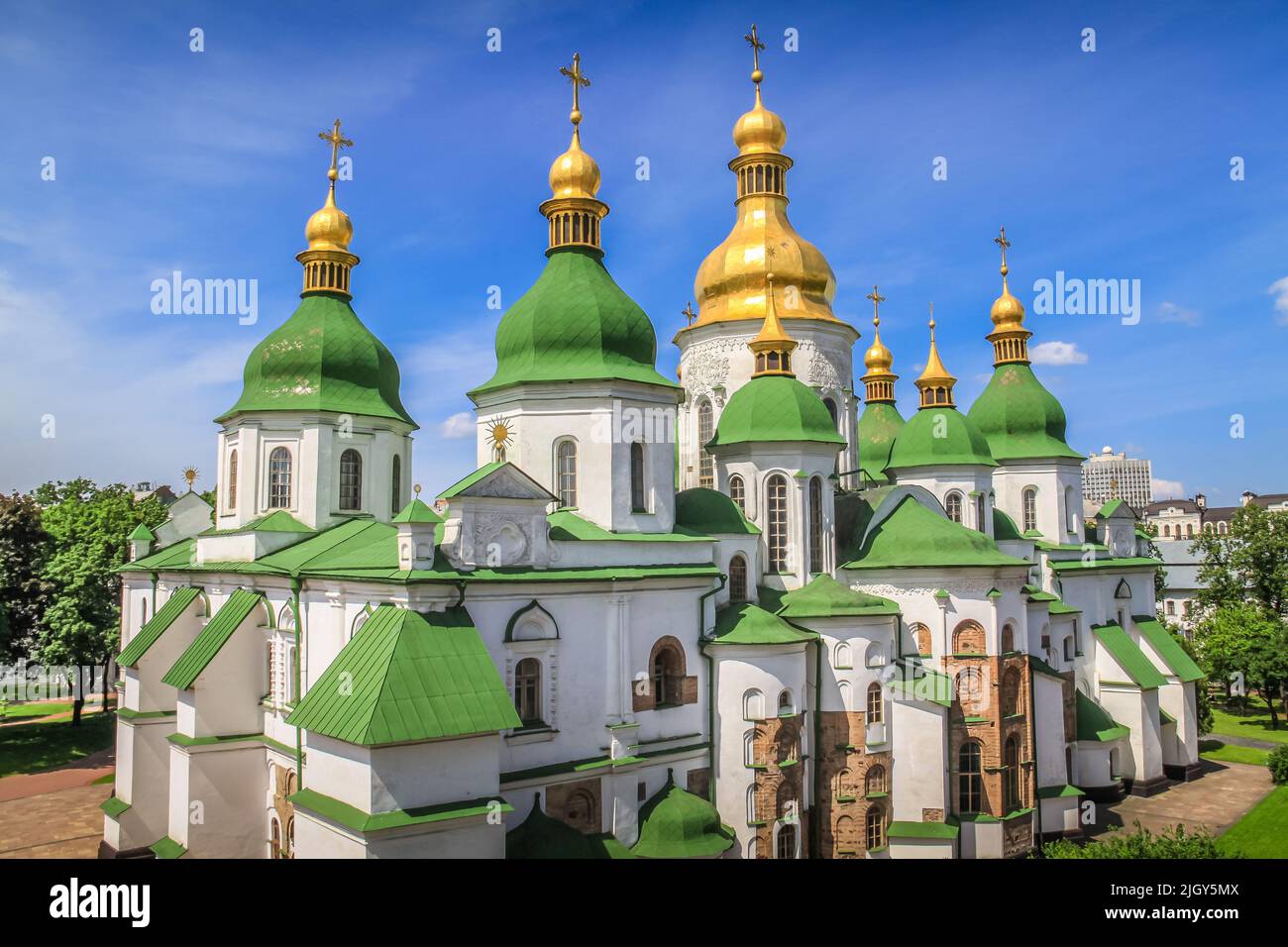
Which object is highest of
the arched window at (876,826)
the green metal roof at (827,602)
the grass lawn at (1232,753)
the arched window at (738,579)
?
the arched window at (738,579)

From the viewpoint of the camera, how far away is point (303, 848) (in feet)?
51.8

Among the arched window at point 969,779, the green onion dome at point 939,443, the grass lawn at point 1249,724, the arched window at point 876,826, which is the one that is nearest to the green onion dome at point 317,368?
the arched window at point 876,826

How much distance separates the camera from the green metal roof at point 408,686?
15016 millimetres

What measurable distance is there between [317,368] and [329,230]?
4.87 m

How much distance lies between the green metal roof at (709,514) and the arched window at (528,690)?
658cm

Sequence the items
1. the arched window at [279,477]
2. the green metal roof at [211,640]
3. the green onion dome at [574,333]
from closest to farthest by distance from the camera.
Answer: the green metal roof at [211,640], the green onion dome at [574,333], the arched window at [279,477]

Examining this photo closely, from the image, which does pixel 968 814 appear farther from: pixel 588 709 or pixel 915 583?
pixel 588 709

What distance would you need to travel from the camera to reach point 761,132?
104 ft

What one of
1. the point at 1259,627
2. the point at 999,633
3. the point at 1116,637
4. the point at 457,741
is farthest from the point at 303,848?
the point at 1259,627

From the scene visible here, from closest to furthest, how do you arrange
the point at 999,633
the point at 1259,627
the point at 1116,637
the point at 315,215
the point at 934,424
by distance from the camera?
the point at 999,633
the point at 315,215
the point at 934,424
the point at 1116,637
the point at 1259,627

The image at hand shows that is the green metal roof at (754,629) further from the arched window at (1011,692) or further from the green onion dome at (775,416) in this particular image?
the arched window at (1011,692)

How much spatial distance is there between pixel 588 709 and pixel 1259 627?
3838 cm

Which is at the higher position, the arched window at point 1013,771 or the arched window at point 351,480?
the arched window at point 351,480

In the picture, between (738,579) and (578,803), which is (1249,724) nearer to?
(738,579)
